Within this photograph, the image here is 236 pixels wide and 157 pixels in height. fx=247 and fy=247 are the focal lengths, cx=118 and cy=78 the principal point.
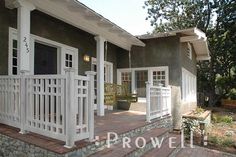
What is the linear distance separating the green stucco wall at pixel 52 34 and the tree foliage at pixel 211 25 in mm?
13458

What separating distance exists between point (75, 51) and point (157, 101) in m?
3.48

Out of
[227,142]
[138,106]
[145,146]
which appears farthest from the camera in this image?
[138,106]

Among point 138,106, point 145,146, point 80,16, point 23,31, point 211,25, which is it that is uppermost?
point 211,25

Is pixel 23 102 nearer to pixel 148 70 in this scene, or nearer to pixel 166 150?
pixel 166 150

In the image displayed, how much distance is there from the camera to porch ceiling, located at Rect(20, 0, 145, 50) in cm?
622

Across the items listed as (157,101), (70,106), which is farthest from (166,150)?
(70,106)

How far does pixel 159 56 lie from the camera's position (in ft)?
39.0

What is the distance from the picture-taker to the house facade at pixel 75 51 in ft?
16.8

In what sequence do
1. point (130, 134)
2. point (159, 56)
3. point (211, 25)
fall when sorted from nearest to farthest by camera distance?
point (130, 134) < point (159, 56) < point (211, 25)

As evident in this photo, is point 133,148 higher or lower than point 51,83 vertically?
lower

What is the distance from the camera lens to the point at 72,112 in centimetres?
407

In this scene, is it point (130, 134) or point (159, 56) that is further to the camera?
point (159, 56)

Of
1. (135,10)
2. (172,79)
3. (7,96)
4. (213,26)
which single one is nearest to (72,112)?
(7,96)

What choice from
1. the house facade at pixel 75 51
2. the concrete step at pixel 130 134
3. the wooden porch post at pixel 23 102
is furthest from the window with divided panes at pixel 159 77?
the wooden porch post at pixel 23 102
